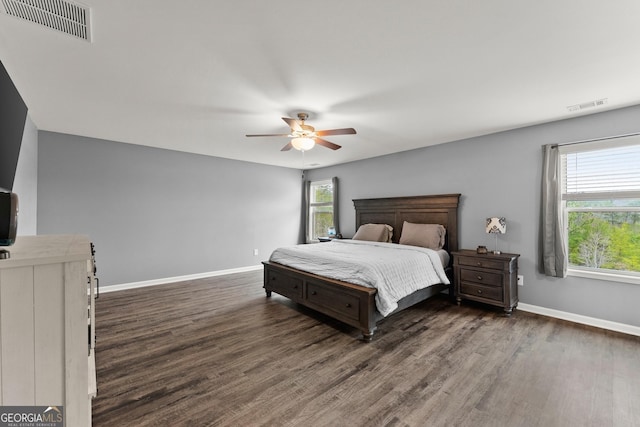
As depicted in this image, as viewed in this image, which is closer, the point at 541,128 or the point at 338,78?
the point at 338,78

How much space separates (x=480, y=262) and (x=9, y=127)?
5.36 m

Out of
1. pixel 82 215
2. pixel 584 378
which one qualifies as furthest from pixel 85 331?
pixel 82 215

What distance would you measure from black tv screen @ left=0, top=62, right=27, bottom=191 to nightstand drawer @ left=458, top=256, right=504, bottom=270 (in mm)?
5082

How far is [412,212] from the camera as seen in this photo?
486cm

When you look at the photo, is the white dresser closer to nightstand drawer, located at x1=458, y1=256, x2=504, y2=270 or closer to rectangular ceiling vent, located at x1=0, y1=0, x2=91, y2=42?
rectangular ceiling vent, located at x1=0, y1=0, x2=91, y2=42

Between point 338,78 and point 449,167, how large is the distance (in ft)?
9.44

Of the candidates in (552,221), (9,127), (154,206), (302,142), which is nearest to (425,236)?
(552,221)

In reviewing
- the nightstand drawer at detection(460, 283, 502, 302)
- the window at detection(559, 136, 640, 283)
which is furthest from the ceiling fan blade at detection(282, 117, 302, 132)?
the window at detection(559, 136, 640, 283)

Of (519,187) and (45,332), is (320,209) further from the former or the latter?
(45,332)

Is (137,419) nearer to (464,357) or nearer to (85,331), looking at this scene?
(85,331)

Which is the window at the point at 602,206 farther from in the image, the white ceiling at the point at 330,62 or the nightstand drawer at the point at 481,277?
the nightstand drawer at the point at 481,277

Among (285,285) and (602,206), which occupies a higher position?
(602,206)

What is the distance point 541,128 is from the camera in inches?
139

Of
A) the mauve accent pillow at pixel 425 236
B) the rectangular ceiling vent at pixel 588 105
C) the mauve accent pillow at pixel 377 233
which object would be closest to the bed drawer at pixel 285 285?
the mauve accent pillow at pixel 377 233
